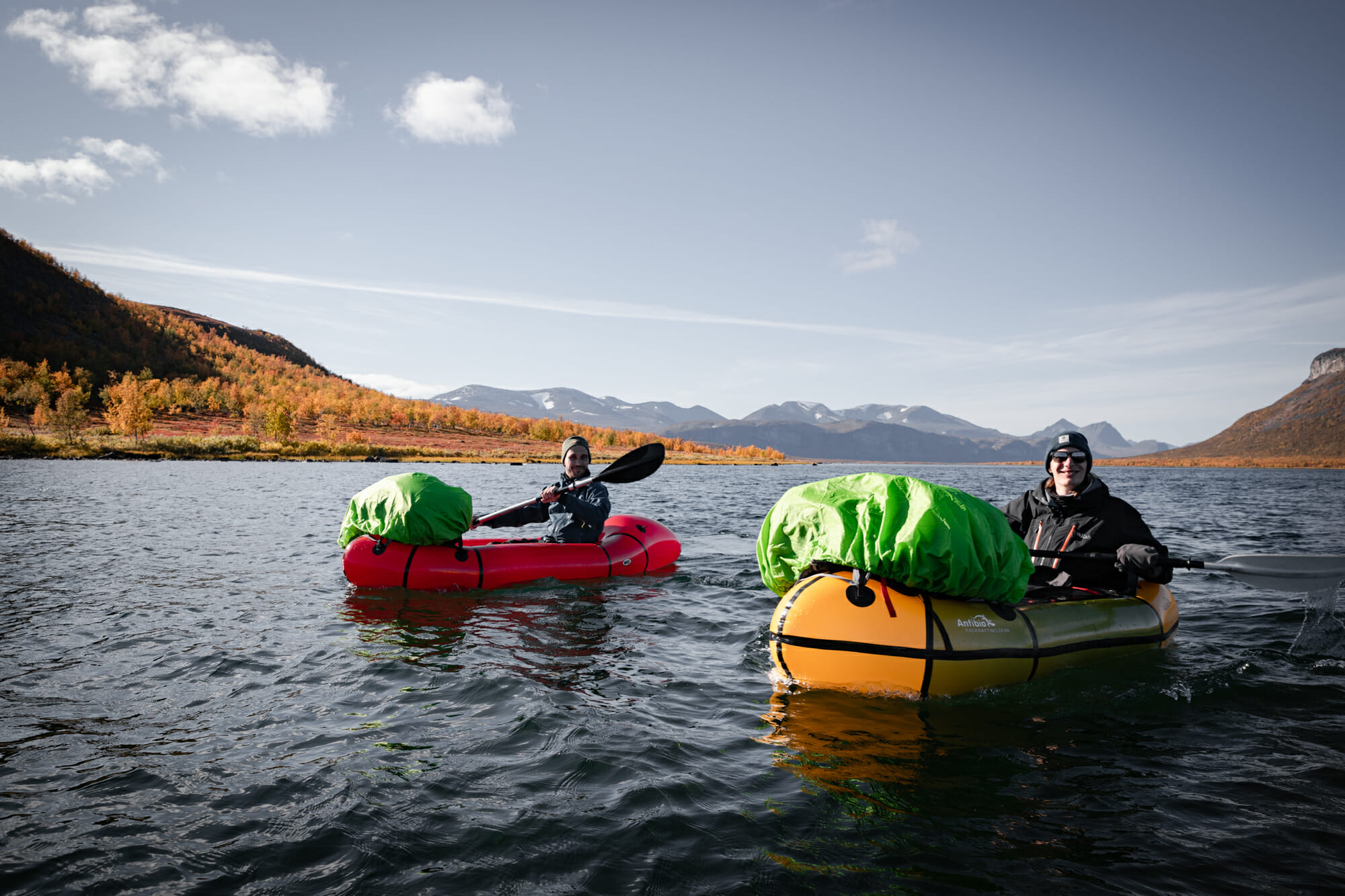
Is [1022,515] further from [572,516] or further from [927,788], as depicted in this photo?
[572,516]

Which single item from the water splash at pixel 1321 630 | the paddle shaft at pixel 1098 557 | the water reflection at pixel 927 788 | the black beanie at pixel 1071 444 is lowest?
the water reflection at pixel 927 788

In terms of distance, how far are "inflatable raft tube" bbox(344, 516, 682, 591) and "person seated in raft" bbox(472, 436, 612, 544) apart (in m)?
0.35

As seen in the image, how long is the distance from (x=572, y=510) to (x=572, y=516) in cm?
18

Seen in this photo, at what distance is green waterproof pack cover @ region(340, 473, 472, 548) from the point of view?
9.45 metres

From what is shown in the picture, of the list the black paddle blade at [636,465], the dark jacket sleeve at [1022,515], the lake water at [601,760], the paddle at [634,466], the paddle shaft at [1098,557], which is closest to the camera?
the lake water at [601,760]

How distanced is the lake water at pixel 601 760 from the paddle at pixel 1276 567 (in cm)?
77

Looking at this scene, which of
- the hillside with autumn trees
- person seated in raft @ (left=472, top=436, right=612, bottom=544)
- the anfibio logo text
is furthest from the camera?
the hillside with autumn trees

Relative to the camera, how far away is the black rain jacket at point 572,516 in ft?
35.9

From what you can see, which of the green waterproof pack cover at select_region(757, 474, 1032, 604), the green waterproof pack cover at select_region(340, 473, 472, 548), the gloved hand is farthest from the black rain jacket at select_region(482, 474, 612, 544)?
the gloved hand

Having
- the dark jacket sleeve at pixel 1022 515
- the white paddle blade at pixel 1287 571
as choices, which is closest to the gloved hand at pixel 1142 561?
the white paddle blade at pixel 1287 571

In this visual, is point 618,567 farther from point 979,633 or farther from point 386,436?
point 386,436

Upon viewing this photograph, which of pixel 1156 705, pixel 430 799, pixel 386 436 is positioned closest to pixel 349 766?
pixel 430 799

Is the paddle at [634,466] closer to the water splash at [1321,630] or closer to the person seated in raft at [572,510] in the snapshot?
the person seated in raft at [572,510]

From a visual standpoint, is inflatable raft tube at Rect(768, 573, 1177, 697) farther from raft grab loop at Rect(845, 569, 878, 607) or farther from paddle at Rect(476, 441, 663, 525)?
paddle at Rect(476, 441, 663, 525)
